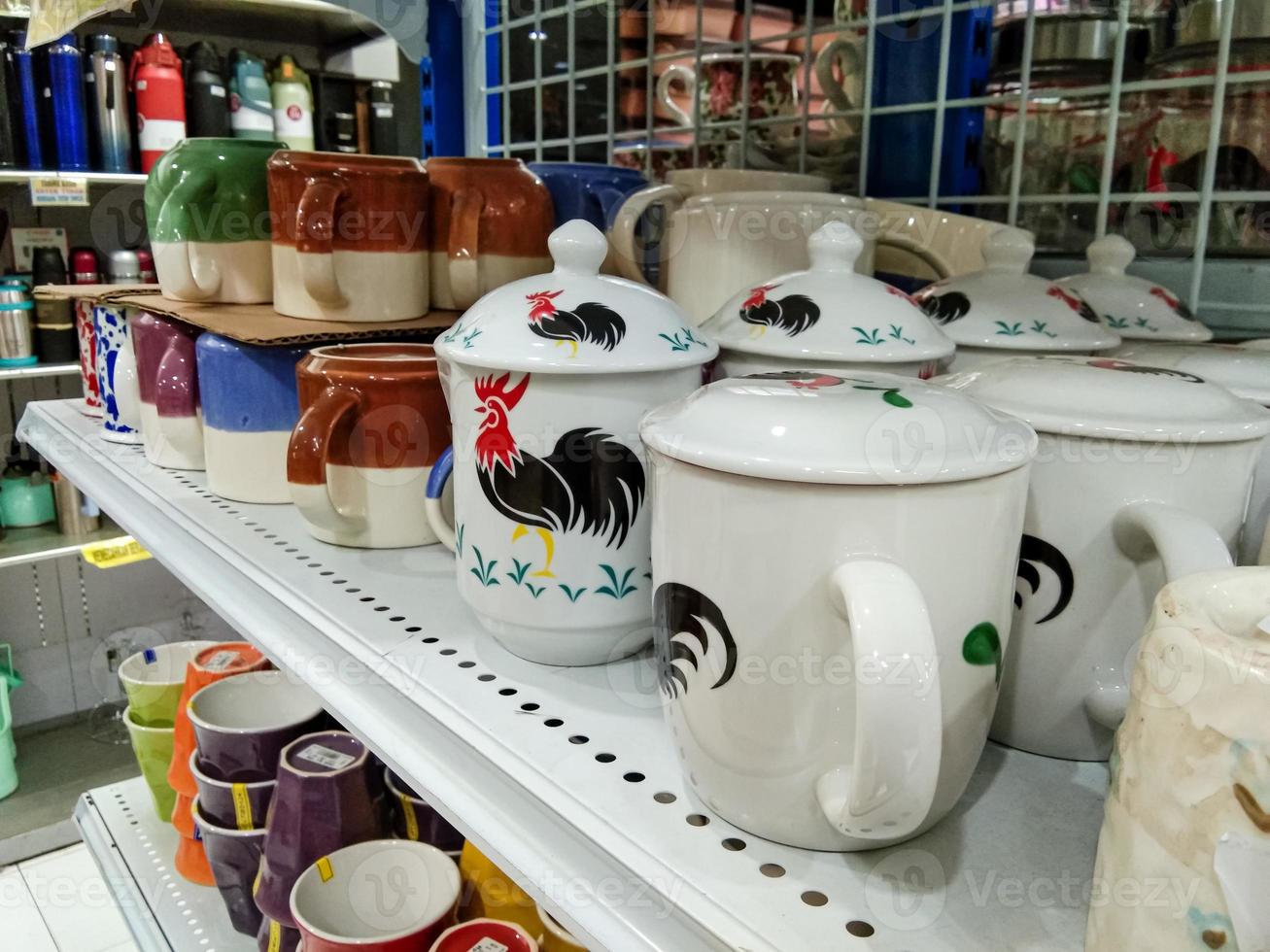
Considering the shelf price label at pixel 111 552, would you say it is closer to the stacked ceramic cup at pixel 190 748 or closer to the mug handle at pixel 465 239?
the stacked ceramic cup at pixel 190 748

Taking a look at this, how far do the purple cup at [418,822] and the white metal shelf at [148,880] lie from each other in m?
0.21

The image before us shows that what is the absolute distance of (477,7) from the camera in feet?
3.75

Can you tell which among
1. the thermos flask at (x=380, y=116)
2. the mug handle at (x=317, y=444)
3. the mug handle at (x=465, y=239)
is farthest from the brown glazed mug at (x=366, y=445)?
the thermos flask at (x=380, y=116)

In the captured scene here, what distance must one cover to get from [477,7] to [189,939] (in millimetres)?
1012

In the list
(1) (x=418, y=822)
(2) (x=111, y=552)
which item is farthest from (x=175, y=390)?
(2) (x=111, y=552)

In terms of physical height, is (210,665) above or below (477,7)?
below

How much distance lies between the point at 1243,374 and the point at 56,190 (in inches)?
82.3

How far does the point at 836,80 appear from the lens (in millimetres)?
897

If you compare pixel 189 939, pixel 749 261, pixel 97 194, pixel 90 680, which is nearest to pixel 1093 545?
pixel 749 261

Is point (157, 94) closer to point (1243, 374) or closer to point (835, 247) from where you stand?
point (835, 247)

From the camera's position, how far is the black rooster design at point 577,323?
48 centimetres

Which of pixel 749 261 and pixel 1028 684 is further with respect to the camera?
pixel 749 261

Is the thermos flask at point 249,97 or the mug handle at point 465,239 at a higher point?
the thermos flask at point 249,97

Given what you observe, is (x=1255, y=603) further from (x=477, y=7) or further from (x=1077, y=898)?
(x=477, y=7)
